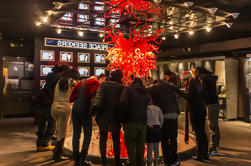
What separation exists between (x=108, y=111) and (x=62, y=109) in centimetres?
127

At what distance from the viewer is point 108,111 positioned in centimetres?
402

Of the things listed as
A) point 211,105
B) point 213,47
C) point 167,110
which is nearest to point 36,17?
point 167,110

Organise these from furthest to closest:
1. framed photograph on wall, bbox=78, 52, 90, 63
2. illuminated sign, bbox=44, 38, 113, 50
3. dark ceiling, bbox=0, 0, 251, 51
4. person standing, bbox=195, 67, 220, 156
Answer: framed photograph on wall, bbox=78, 52, 90, 63
illuminated sign, bbox=44, 38, 113, 50
dark ceiling, bbox=0, 0, 251, 51
person standing, bbox=195, 67, 220, 156

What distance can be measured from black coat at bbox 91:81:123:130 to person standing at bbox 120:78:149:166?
0.68 feet

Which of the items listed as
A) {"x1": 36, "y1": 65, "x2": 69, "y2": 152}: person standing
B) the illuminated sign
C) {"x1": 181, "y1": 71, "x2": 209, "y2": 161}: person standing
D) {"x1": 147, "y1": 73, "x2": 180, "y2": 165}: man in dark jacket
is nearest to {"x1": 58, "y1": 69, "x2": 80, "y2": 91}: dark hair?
{"x1": 36, "y1": 65, "x2": 69, "y2": 152}: person standing

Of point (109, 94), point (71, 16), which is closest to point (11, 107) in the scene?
point (71, 16)

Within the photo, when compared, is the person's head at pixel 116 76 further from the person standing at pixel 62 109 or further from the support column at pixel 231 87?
the support column at pixel 231 87

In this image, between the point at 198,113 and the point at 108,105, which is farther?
the point at 198,113

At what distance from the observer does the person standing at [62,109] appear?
4.81 metres

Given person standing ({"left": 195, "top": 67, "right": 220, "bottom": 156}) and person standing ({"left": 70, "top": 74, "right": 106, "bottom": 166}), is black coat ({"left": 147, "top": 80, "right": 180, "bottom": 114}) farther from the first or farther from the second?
person standing ({"left": 195, "top": 67, "right": 220, "bottom": 156})

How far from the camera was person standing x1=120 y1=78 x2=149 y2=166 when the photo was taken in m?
3.78

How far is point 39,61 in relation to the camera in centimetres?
975

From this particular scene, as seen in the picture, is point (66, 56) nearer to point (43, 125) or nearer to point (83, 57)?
point (83, 57)

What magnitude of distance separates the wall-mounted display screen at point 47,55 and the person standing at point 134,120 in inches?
269
